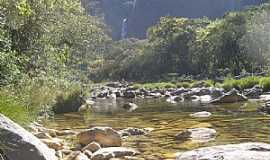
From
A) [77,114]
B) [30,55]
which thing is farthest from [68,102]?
[30,55]

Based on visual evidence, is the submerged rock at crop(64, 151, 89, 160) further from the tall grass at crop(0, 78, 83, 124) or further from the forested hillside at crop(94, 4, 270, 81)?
the forested hillside at crop(94, 4, 270, 81)

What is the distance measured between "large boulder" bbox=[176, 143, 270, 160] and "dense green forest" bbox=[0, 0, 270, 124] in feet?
13.2

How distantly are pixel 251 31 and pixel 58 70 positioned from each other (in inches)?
1893

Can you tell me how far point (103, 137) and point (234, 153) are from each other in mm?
5247

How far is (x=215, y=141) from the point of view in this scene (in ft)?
46.2

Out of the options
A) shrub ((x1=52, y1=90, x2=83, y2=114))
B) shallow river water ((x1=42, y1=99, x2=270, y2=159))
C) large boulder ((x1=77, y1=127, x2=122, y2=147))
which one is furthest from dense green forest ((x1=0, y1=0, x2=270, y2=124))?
shallow river water ((x1=42, y1=99, x2=270, y2=159))

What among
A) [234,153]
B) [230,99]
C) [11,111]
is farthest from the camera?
[230,99]

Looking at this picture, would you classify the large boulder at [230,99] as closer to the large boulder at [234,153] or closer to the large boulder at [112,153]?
the large boulder at [112,153]

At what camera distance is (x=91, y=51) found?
4112cm

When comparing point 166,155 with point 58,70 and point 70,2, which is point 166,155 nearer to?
point 58,70

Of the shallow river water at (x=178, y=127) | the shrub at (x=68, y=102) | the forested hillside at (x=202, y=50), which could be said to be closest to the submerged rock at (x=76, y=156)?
the shallow river water at (x=178, y=127)

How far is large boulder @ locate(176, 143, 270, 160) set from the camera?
938 cm

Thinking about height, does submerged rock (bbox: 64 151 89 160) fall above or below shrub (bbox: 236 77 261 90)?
below

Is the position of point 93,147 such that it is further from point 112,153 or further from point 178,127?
point 178,127
